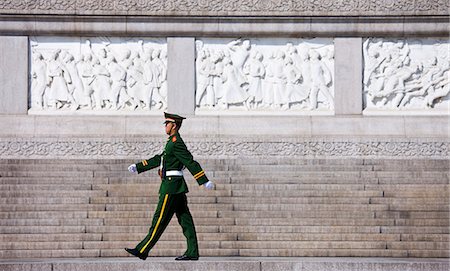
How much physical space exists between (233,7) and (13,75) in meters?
4.35

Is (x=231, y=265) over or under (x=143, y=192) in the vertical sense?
under

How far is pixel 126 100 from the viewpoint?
20781mm

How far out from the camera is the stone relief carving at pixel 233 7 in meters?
20.7

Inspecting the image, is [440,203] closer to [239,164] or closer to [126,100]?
[239,164]

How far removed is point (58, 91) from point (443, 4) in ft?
24.6

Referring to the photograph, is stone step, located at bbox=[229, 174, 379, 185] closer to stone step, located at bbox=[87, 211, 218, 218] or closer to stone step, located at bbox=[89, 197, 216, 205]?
stone step, located at bbox=[89, 197, 216, 205]

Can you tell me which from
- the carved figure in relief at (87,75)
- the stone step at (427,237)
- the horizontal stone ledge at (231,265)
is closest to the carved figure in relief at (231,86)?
the carved figure in relief at (87,75)

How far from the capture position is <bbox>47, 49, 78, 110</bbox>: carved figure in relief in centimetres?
2078

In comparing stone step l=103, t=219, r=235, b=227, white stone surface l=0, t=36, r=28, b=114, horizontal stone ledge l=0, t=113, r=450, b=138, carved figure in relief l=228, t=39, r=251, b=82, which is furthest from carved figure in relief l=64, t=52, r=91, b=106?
stone step l=103, t=219, r=235, b=227

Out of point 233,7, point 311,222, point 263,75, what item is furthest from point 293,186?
point 233,7

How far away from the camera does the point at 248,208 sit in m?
17.2

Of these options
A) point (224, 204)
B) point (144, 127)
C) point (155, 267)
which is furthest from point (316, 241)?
point (144, 127)

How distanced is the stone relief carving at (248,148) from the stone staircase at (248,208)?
26.8 inches

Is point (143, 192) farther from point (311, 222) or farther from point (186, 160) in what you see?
point (186, 160)
